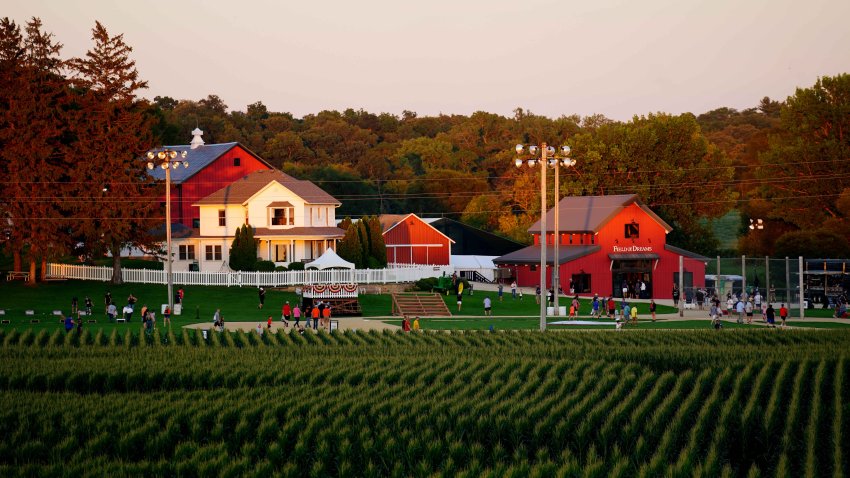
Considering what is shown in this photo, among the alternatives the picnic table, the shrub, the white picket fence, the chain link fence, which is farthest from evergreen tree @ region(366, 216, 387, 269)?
the picnic table

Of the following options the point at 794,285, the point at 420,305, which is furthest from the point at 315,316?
the point at 794,285

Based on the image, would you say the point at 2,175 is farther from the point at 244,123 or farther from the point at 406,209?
the point at 244,123

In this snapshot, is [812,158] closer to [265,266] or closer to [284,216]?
[284,216]

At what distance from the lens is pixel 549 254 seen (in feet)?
236

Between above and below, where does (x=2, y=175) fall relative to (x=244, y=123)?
below

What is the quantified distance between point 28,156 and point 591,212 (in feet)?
122

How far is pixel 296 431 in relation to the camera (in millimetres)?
23047

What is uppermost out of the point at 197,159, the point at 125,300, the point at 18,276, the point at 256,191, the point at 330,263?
the point at 197,159

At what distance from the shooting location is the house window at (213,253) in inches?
2857

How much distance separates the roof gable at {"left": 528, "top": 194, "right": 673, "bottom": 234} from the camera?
236ft

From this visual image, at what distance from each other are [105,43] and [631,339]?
37.9 m

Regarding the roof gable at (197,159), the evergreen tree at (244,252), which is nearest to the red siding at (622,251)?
the evergreen tree at (244,252)

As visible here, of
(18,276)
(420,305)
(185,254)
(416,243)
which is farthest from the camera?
(416,243)

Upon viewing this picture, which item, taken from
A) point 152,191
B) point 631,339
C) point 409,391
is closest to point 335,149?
point 152,191
